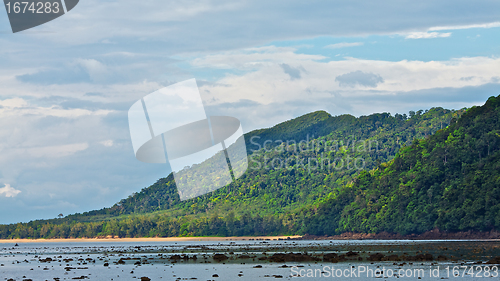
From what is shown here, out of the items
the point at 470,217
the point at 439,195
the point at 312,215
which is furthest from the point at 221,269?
the point at 312,215

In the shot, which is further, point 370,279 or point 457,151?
point 457,151

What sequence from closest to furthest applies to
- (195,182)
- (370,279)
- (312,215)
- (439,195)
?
(370,279) < (439,195) < (195,182) < (312,215)

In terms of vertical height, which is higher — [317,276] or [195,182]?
[317,276]

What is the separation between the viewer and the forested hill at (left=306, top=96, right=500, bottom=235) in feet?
390

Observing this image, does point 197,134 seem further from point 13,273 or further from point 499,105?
point 499,105

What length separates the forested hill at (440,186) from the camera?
119m

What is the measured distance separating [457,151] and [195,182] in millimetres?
79808

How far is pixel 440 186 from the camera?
13625cm

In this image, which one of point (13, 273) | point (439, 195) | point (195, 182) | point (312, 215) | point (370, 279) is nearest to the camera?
point (370, 279)

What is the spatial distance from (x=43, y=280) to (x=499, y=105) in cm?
12188

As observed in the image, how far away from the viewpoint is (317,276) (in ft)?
166

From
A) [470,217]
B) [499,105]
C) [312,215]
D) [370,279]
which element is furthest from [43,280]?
[312,215]

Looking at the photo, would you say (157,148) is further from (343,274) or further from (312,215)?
(312,215)

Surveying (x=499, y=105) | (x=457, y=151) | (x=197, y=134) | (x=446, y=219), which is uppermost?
(x=197, y=134)
